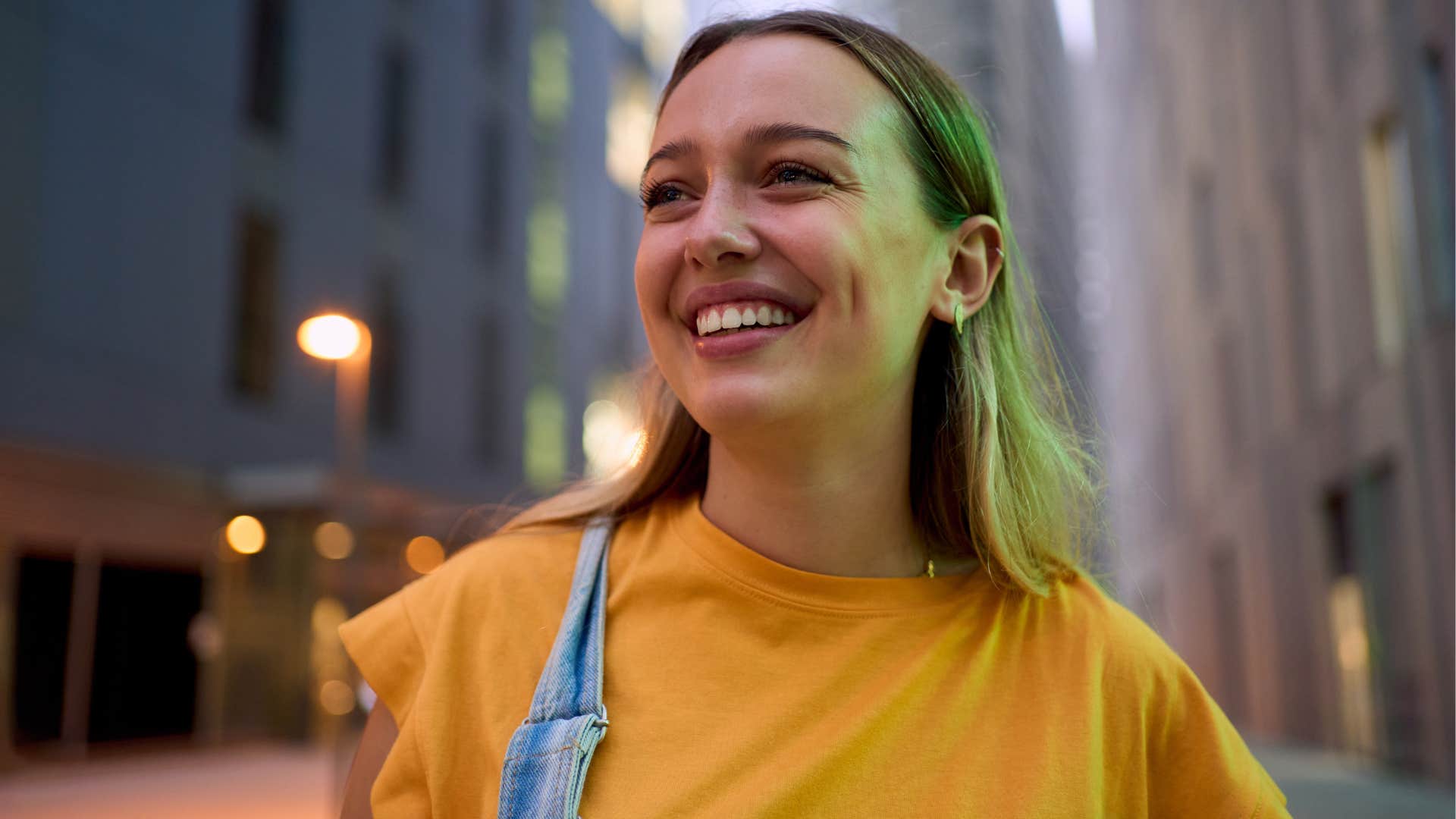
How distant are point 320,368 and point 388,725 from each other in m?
17.7

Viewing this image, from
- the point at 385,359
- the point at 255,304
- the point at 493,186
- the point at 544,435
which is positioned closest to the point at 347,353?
the point at 255,304

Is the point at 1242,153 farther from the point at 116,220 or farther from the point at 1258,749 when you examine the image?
the point at 116,220

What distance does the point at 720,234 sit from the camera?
6.01ft

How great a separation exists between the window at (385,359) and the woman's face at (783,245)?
19.9 meters

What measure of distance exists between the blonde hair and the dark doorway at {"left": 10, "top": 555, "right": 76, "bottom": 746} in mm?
13042

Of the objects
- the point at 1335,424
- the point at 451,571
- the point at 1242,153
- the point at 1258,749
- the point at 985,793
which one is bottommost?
the point at 1258,749

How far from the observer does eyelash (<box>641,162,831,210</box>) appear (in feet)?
6.17

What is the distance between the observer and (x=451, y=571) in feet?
6.41

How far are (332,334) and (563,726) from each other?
9165 millimetres

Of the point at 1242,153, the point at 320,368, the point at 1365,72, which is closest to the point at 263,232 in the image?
the point at 320,368

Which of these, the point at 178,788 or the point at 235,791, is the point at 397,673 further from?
the point at 178,788

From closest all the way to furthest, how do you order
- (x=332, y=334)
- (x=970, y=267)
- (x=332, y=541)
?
(x=970, y=267) < (x=332, y=334) < (x=332, y=541)

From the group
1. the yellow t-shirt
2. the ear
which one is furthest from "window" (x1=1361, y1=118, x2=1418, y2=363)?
the yellow t-shirt

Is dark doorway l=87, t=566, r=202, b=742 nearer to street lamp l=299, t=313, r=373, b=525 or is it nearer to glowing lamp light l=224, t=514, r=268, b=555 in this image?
glowing lamp light l=224, t=514, r=268, b=555
